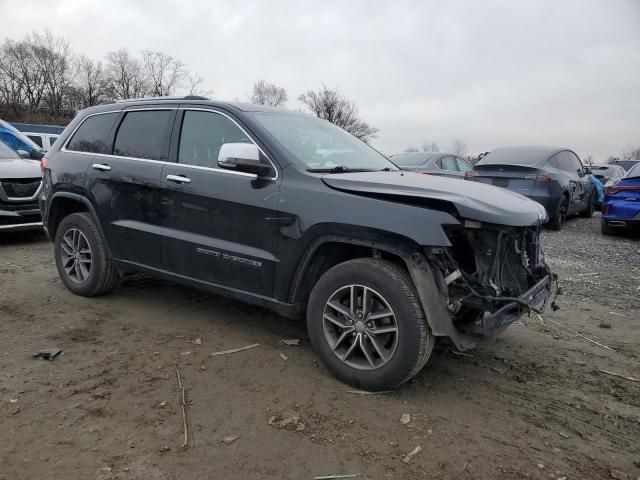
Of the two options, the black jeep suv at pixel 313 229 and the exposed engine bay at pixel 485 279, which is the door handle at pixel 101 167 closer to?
the black jeep suv at pixel 313 229

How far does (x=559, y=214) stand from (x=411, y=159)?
356cm

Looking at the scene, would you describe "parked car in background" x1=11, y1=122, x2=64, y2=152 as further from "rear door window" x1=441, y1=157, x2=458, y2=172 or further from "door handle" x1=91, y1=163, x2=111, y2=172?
"door handle" x1=91, y1=163, x2=111, y2=172

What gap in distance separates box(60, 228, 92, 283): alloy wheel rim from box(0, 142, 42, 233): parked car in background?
2.67 metres

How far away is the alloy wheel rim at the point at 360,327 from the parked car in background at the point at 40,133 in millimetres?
16327

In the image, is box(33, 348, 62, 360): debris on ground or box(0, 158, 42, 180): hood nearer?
box(33, 348, 62, 360): debris on ground

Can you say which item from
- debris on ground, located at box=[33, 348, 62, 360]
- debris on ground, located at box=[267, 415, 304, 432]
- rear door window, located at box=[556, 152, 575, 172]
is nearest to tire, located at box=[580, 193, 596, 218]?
rear door window, located at box=[556, 152, 575, 172]

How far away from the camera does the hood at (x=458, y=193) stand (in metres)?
2.84

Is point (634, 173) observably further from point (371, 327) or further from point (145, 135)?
point (145, 135)

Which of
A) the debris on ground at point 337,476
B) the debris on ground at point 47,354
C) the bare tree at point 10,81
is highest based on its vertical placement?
the bare tree at point 10,81

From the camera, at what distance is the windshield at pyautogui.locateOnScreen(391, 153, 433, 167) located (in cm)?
1162

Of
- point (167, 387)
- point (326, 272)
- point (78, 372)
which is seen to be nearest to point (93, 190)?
point (78, 372)

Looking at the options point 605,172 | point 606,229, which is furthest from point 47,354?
point 605,172

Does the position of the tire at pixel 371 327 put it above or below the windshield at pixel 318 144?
below

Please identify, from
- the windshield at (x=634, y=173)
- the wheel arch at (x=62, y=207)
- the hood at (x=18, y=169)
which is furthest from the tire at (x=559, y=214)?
the hood at (x=18, y=169)
